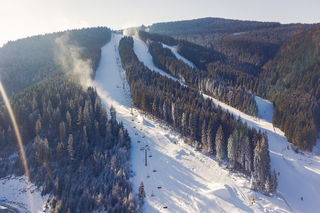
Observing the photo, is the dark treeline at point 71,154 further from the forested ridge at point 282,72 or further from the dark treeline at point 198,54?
the dark treeline at point 198,54

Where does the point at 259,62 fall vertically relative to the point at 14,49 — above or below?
below

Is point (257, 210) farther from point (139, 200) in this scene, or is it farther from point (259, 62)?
point (259, 62)

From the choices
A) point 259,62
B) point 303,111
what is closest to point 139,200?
point 303,111

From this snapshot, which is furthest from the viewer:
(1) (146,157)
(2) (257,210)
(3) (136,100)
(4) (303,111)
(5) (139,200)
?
(3) (136,100)

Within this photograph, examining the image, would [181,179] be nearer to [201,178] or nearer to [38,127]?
[201,178]

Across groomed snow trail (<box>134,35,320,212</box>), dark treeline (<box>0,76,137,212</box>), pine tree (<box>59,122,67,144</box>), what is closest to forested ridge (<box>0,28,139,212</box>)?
dark treeline (<box>0,76,137,212</box>)

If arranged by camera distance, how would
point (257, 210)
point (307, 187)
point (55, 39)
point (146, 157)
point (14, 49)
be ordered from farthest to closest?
point (55, 39) < point (14, 49) < point (146, 157) < point (307, 187) < point (257, 210)
